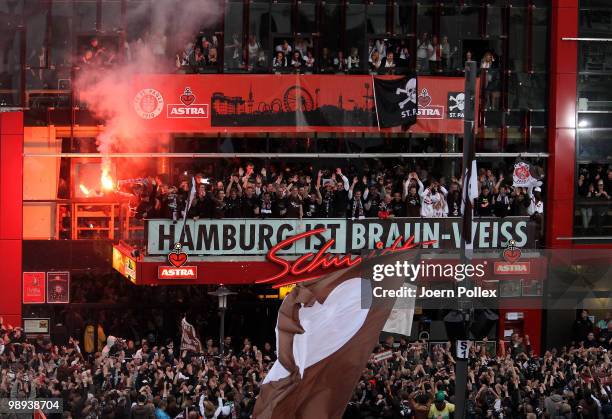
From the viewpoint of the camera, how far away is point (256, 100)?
31484 mm

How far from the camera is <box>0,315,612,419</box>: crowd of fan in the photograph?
2148 cm

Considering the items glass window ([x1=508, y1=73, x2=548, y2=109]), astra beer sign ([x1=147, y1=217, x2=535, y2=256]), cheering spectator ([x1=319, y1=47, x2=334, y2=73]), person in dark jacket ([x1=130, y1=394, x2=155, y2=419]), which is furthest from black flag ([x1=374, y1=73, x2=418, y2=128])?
person in dark jacket ([x1=130, y1=394, x2=155, y2=419])

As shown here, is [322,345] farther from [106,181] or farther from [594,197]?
[594,197]

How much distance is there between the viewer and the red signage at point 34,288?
32.1m

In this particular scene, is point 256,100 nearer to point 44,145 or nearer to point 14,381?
point 44,145

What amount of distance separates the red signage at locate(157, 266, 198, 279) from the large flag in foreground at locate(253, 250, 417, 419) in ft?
36.0

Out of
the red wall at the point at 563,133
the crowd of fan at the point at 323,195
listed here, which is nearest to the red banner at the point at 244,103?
the crowd of fan at the point at 323,195

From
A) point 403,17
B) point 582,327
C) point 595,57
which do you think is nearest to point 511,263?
point 582,327

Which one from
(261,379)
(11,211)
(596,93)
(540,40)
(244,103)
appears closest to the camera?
(261,379)

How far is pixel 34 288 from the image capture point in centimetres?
3209

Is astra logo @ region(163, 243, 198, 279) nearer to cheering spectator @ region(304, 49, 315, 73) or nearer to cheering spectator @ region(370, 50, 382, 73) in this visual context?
cheering spectator @ region(304, 49, 315, 73)

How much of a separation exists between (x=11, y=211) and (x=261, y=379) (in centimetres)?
1084

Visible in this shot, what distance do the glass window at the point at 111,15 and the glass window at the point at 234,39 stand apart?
2.76 metres

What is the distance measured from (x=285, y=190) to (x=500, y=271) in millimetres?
5725
